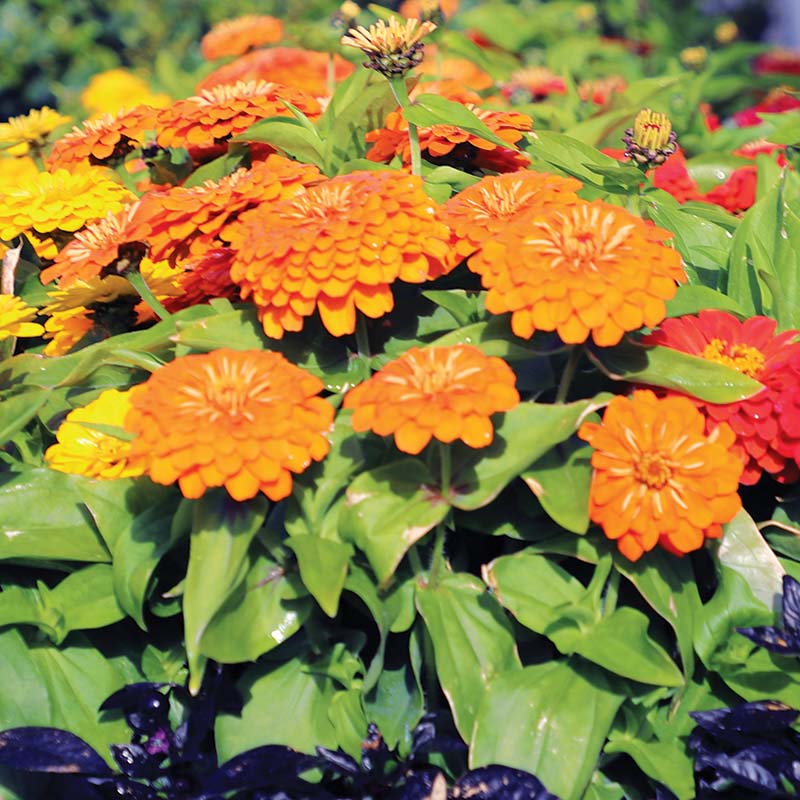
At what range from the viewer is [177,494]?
1444 millimetres

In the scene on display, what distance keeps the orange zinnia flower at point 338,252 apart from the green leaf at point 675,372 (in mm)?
257

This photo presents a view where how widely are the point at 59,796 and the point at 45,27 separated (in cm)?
415

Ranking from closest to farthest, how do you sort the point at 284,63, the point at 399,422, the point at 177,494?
the point at 399,422, the point at 177,494, the point at 284,63

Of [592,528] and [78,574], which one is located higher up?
[592,528]

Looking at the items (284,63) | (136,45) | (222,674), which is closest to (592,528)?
(222,674)

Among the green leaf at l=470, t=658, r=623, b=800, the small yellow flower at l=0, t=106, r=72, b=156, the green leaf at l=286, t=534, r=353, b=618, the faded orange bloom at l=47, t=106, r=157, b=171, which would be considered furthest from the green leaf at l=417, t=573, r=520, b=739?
the small yellow flower at l=0, t=106, r=72, b=156

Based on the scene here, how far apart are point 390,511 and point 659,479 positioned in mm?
310

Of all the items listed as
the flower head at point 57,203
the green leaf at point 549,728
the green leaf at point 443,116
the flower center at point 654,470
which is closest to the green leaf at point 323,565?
the green leaf at point 549,728

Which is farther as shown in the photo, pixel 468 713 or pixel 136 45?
pixel 136 45

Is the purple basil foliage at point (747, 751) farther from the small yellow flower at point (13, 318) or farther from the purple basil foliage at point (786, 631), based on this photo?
the small yellow flower at point (13, 318)

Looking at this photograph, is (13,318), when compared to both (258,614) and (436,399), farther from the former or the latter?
(436,399)

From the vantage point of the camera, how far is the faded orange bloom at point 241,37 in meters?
2.87

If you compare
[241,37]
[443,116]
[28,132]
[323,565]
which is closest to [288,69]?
[241,37]

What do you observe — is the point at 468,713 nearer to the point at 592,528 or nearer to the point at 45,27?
the point at 592,528
